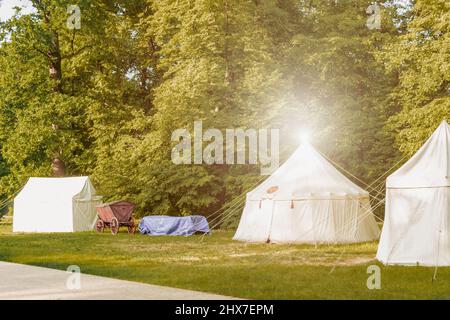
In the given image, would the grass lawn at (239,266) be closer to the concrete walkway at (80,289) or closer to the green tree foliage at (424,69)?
the concrete walkway at (80,289)

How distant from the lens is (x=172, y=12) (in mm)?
33469

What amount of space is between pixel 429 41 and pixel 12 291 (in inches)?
847

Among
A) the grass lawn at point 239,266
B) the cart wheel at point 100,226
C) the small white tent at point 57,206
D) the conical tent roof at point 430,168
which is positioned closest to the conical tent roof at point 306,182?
the grass lawn at point 239,266

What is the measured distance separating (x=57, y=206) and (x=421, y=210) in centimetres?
1975

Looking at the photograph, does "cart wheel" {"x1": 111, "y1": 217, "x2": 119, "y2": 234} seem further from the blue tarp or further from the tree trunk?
the tree trunk

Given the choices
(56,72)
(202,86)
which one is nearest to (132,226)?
(202,86)

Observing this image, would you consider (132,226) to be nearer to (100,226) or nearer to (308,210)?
(100,226)

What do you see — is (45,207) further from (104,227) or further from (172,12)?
(172,12)

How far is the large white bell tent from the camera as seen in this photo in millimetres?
14156

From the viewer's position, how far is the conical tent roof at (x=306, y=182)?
21.3m

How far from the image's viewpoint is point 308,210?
69.1 feet

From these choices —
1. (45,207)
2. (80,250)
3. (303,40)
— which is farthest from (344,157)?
(80,250)

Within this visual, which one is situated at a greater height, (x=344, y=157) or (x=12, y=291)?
(x=344, y=157)

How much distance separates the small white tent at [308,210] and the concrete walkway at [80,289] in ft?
32.2
